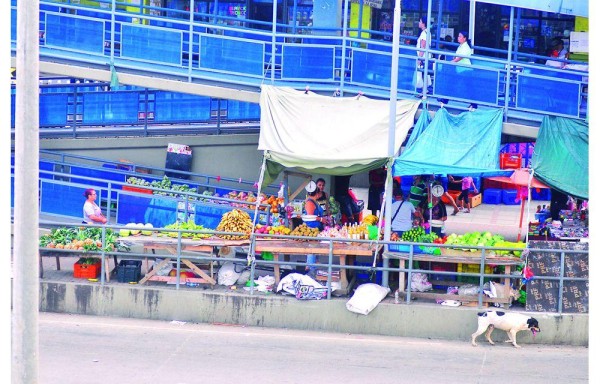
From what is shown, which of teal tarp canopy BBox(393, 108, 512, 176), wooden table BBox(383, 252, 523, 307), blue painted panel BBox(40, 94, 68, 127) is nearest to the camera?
wooden table BBox(383, 252, 523, 307)

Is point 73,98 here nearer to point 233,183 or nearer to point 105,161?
point 105,161

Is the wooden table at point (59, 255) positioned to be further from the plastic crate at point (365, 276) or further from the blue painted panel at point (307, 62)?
the blue painted panel at point (307, 62)

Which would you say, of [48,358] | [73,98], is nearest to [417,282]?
[48,358]

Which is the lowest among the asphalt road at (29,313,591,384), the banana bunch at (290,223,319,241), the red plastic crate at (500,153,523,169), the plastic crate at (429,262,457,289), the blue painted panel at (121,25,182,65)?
the asphalt road at (29,313,591,384)

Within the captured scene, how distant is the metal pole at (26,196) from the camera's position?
10.2 m

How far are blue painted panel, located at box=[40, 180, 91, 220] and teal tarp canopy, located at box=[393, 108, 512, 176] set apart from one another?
658cm

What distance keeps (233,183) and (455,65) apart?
6001mm

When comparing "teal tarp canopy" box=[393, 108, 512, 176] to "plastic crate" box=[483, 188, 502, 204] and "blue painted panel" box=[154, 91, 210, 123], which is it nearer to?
"blue painted panel" box=[154, 91, 210, 123]

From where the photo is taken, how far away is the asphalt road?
15.3 meters

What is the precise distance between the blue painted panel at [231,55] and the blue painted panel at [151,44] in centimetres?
53

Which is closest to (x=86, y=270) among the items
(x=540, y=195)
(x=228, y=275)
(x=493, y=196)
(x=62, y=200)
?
(x=228, y=275)

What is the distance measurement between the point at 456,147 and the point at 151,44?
5.83 meters

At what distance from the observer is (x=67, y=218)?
2117cm

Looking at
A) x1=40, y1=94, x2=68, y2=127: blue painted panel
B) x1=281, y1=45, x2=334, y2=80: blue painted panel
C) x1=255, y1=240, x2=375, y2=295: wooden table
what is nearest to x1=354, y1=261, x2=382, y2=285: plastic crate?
x1=255, y1=240, x2=375, y2=295: wooden table
